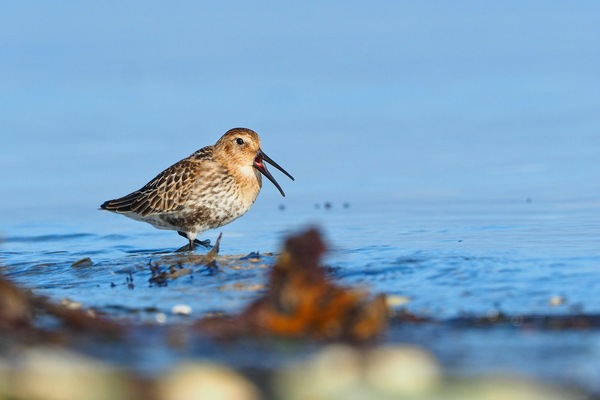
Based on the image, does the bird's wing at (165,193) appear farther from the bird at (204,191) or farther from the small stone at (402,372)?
the small stone at (402,372)

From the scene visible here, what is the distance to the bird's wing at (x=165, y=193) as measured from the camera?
10.2 metres

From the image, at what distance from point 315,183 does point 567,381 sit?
7.86 m

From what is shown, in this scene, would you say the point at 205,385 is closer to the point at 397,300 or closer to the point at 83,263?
the point at 397,300

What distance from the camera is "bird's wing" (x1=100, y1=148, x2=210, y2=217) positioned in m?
10.2

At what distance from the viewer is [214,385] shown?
14.1ft

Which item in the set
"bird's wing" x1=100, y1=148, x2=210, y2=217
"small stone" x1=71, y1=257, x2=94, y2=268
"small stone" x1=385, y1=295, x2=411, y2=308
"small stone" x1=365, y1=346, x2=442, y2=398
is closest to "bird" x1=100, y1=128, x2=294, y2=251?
"bird's wing" x1=100, y1=148, x2=210, y2=217

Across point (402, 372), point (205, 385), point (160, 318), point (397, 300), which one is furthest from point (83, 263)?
point (402, 372)

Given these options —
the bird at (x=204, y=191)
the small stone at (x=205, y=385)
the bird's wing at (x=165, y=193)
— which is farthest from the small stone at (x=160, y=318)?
the bird's wing at (x=165, y=193)

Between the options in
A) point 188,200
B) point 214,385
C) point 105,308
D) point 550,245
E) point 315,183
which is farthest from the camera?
point 315,183

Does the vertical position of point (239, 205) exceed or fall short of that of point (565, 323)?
it exceeds it

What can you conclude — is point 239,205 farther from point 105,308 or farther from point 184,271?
point 105,308

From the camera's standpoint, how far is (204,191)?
33.8 feet

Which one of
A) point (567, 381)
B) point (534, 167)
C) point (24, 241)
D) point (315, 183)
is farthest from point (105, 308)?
point (534, 167)

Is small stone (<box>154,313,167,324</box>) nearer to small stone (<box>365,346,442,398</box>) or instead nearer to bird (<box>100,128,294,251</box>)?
small stone (<box>365,346,442,398</box>)
